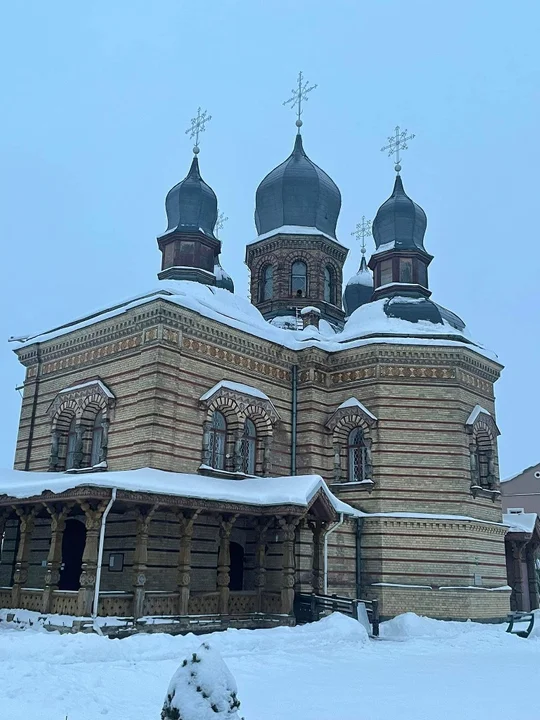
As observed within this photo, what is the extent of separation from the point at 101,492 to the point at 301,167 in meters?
15.4

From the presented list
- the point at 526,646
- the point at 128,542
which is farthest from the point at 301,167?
the point at 526,646

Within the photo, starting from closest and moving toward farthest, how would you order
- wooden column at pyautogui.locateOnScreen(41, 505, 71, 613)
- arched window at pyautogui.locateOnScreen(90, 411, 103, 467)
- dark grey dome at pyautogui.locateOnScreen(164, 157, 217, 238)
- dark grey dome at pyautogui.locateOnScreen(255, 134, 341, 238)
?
wooden column at pyautogui.locateOnScreen(41, 505, 71, 613), arched window at pyautogui.locateOnScreen(90, 411, 103, 467), dark grey dome at pyautogui.locateOnScreen(164, 157, 217, 238), dark grey dome at pyautogui.locateOnScreen(255, 134, 341, 238)

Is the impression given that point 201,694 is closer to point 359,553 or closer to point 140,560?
point 140,560

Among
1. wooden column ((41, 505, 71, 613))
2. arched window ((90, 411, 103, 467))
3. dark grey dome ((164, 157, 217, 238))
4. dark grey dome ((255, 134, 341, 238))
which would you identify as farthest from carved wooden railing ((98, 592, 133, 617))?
dark grey dome ((255, 134, 341, 238))

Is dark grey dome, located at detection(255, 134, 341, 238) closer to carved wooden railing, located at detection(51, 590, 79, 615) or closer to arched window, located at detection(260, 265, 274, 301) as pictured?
Answer: arched window, located at detection(260, 265, 274, 301)

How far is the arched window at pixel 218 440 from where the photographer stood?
17281 millimetres

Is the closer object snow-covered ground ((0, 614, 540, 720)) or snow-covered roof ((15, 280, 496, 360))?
snow-covered ground ((0, 614, 540, 720))

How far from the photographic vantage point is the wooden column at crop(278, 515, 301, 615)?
15312mm

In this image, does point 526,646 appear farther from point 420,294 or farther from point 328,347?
point 420,294

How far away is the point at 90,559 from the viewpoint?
12820 millimetres

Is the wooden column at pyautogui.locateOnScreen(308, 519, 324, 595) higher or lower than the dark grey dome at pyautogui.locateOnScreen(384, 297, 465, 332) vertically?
lower

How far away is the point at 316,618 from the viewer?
1570 centimetres

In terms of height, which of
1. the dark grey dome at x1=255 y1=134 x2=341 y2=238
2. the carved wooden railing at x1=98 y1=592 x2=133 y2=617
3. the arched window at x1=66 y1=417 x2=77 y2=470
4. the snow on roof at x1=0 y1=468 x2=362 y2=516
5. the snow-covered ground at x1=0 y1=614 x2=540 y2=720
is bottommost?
the snow-covered ground at x1=0 y1=614 x2=540 y2=720

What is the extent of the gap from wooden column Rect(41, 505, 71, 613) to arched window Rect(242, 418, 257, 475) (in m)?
5.15
